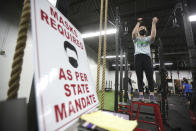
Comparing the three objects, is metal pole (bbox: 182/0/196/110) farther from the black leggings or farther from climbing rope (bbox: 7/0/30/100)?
climbing rope (bbox: 7/0/30/100)

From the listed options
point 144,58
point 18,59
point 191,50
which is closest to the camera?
point 18,59

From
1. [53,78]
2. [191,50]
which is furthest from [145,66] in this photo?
[53,78]

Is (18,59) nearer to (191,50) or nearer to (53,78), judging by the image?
(53,78)

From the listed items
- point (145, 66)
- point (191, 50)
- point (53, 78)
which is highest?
point (191, 50)

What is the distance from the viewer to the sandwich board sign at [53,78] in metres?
0.27

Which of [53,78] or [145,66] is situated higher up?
[145,66]

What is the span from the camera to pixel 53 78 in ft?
1.06

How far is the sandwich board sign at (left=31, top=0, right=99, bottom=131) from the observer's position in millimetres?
268

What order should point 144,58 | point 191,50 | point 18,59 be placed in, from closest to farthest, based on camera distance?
point 18,59 → point 144,58 → point 191,50

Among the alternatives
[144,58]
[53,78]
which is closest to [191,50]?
[144,58]

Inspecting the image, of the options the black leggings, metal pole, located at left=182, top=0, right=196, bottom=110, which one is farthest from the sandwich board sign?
metal pole, located at left=182, top=0, right=196, bottom=110

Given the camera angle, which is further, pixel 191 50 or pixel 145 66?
pixel 191 50

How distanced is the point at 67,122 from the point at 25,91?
11.9ft

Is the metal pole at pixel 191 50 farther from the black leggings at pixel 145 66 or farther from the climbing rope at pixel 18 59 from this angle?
the climbing rope at pixel 18 59
